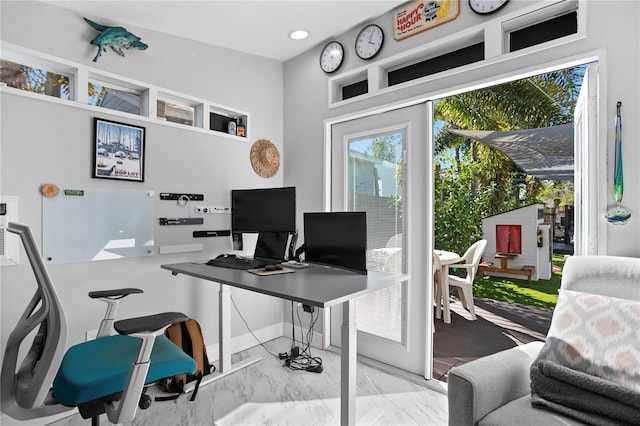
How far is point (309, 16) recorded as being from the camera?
2.63 m

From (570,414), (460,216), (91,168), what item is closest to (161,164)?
(91,168)

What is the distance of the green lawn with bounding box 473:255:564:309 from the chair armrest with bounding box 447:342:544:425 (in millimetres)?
3104

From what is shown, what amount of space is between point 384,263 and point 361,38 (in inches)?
74.0

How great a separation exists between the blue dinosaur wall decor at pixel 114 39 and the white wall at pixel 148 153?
0.16 feet

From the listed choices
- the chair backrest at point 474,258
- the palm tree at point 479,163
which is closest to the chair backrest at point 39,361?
the chair backrest at point 474,258

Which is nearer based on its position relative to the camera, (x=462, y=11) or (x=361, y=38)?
(x=462, y=11)

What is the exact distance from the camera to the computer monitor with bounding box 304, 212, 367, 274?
2057 mm

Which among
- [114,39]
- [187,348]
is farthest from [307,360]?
[114,39]

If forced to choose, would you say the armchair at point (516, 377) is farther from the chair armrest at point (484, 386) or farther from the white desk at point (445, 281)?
the white desk at point (445, 281)

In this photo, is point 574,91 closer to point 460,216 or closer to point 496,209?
point 496,209

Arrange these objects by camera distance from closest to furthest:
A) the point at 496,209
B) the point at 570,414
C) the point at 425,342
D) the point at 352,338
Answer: the point at 570,414
the point at 352,338
the point at 425,342
the point at 496,209

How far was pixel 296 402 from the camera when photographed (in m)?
2.25

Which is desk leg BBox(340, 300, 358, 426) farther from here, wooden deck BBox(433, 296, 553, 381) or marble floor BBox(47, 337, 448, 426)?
wooden deck BBox(433, 296, 553, 381)

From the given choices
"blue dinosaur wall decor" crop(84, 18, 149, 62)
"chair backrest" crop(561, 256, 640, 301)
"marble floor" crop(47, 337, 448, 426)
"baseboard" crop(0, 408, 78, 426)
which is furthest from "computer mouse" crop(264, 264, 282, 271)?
"blue dinosaur wall decor" crop(84, 18, 149, 62)
